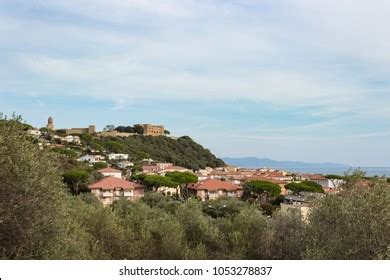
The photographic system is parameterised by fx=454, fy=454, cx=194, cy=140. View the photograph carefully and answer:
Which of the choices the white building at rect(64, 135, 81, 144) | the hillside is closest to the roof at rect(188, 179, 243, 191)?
the hillside

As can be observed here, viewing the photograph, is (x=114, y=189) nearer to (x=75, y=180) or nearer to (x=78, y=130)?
(x=75, y=180)

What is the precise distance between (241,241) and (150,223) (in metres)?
3.67

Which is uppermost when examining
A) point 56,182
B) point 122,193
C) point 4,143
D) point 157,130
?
point 157,130

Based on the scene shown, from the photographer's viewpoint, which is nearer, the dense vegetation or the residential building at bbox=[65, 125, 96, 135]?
the dense vegetation

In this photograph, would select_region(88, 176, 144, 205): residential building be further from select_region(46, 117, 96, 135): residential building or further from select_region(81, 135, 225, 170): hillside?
select_region(46, 117, 96, 135): residential building

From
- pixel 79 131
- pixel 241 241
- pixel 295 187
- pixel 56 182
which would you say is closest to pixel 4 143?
pixel 56 182

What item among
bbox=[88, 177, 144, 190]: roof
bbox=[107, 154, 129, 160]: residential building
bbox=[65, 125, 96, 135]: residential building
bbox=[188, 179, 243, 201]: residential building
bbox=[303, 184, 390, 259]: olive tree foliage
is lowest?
bbox=[188, 179, 243, 201]: residential building

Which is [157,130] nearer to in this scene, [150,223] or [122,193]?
[122,193]

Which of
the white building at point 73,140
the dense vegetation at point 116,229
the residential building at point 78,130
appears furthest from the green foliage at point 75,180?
the residential building at point 78,130

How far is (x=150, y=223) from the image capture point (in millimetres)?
18109

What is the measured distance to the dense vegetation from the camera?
394 inches

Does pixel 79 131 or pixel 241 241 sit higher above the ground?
pixel 79 131

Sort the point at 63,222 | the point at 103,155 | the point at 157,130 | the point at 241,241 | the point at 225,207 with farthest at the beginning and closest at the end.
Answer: the point at 157,130
the point at 103,155
the point at 225,207
the point at 241,241
the point at 63,222

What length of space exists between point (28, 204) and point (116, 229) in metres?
7.07
